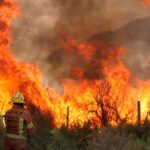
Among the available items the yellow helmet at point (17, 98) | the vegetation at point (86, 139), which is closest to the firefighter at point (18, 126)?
the yellow helmet at point (17, 98)

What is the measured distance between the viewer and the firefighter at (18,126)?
1092 cm

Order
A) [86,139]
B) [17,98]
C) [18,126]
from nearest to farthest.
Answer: [17,98]
[18,126]
[86,139]

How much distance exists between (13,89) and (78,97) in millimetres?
6666

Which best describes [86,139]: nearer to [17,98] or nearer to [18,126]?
[18,126]

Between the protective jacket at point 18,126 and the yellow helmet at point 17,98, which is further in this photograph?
the protective jacket at point 18,126

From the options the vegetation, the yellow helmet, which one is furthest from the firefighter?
the vegetation

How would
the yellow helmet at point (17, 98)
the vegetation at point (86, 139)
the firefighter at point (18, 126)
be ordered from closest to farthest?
the yellow helmet at point (17, 98) → the firefighter at point (18, 126) → the vegetation at point (86, 139)

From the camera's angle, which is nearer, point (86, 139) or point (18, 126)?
point (18, 126)

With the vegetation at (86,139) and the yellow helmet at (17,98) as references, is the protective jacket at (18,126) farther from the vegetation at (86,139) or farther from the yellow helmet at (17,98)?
the vegetation at (86,139)

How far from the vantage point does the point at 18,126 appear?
1097 cm

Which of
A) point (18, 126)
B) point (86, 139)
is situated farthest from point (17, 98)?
point (86, 139)

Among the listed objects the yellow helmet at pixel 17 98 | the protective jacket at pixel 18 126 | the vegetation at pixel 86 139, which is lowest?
the vegetation at pixel 86 139

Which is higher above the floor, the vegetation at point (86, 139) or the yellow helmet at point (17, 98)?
the yellow helmet at point (17, 98)

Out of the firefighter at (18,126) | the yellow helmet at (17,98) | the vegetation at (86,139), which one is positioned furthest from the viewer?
the vegetation at (86,139)
